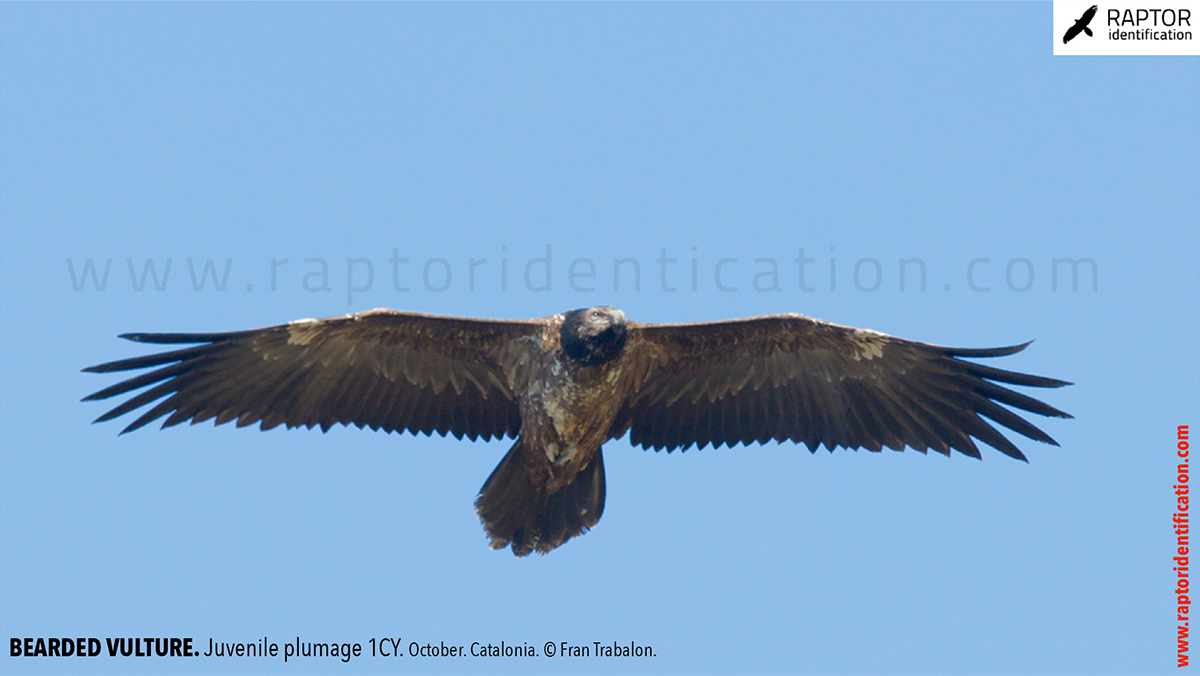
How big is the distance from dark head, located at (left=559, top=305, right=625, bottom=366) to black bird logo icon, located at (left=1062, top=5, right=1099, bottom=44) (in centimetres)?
514

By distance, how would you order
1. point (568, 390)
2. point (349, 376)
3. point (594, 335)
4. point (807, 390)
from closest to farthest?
point (594, 335) < point (568, 390) < point (349, 376) < point (807, 390)

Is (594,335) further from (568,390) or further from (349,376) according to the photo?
(349,376)

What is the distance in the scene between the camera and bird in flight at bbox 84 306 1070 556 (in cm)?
844

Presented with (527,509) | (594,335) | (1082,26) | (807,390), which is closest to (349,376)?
(527,509)

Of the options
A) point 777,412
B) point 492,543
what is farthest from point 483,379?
point 777,412

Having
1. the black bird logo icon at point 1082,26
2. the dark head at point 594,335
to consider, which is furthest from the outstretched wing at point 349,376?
the black bird logo icon at point 1082,26

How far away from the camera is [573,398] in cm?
839

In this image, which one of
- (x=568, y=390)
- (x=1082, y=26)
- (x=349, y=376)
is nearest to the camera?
(x=568, y=390)

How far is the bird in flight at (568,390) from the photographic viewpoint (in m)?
8.44

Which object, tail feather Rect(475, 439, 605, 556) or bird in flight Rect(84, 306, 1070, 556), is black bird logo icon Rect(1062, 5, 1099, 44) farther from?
tail feather Rect(475, 439, 605, 556)

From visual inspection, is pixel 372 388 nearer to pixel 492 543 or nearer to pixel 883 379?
pixel 492 543

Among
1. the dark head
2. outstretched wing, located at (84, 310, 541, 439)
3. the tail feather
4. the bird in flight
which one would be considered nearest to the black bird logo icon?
the bird in flight

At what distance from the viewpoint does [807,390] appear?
8.91 metres

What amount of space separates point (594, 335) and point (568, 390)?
527 millimetres
